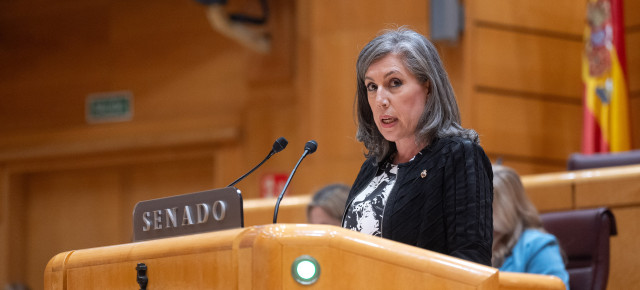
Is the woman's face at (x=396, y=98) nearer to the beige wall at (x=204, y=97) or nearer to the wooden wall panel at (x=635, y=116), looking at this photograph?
the beige wall at (x=204, y=97)

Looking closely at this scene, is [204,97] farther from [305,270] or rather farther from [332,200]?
[305,270]

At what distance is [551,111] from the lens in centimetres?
475

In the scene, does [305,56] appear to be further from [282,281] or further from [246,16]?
[282,281]

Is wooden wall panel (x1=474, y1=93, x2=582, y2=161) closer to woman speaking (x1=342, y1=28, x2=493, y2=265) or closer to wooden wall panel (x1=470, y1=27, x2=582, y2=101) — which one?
wooden wall panel (x1=470, y1=27, x2=582, y2=101)

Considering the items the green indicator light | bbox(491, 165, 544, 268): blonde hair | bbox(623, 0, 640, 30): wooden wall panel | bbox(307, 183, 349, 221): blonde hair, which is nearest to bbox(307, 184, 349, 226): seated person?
bbox(307, 183, 349, 221): blonde hair

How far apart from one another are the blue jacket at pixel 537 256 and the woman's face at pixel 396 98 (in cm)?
113

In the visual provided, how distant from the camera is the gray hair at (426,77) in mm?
1619

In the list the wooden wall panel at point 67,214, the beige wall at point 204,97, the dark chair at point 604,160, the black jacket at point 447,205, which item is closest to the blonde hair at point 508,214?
the dark chair at point 604,160

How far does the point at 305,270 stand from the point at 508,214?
1.51 meters

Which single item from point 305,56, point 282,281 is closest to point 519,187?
point 282,281

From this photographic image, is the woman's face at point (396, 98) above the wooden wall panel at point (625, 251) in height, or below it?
above

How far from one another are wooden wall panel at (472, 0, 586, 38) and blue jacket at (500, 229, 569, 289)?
2.12 metres

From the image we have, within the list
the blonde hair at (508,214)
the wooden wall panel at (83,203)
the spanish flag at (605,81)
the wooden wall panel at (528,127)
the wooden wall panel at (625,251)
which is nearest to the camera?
the blonde hair at (508,214)

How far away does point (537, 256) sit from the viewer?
2.63 meters
